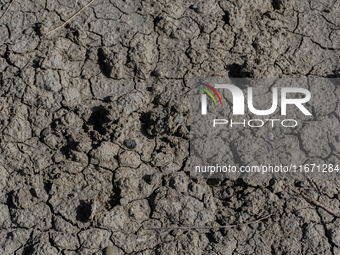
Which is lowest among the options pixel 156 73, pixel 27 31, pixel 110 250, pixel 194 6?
pixel 110 250

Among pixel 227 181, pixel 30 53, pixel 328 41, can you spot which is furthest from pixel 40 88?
pixel 328 41

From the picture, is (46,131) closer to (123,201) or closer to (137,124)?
(137,124)

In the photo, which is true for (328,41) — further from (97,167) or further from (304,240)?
(97,167)

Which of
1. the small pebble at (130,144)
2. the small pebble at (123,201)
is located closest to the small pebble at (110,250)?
the small pebble at (123,201)

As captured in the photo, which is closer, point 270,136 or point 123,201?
point 123,201

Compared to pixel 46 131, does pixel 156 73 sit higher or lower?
higher

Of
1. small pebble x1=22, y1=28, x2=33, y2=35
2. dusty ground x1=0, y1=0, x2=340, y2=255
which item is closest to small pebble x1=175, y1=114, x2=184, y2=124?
dusty ground x1=0, y1=0, x2=340, y2=255

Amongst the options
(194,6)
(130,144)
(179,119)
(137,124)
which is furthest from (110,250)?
(194,6)

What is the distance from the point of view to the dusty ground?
9.80 ft

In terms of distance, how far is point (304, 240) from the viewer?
9.73ft

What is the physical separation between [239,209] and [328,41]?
192cm

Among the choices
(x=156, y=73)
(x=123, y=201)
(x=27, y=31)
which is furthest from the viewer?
(x=27, y=31)

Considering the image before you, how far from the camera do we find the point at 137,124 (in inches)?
129

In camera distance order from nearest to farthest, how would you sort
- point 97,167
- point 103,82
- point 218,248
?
point 218,248 → point 97,167 → point 103,82
